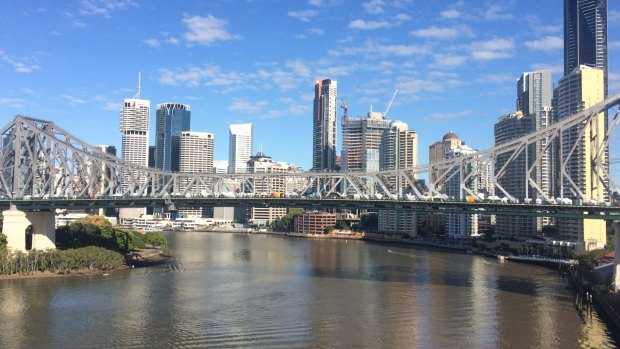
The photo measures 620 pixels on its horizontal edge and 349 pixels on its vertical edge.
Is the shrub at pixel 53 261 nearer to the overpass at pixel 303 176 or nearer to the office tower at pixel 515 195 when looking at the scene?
the overpass at pixel 303 176

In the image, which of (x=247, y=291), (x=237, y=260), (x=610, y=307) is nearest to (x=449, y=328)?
(x=610, y=307)

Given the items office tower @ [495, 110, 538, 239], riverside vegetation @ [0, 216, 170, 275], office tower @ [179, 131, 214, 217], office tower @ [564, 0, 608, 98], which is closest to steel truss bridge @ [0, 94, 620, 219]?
riverside vegetation @ [0, 216, 170, 275]

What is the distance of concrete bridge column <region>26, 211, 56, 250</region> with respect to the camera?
45.7 metres

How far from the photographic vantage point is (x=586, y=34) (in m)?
137

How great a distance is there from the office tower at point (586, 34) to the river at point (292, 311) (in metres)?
108

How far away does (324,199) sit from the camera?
43.6m

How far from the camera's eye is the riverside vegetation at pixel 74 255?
1551 inches

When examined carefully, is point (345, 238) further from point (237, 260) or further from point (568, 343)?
point (568, 343)

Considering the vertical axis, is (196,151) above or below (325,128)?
below

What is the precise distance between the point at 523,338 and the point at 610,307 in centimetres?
757

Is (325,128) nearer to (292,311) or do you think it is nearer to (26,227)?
(26,227)

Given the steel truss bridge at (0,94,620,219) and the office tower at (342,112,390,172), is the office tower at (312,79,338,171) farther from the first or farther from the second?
the steel truss bridge at (0,94,620,219)

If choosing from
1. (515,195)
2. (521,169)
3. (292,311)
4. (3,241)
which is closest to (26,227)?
(3,241)

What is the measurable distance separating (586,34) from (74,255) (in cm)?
13396
